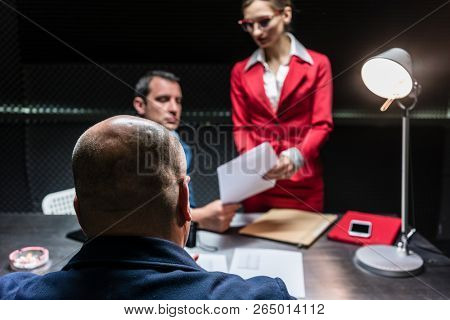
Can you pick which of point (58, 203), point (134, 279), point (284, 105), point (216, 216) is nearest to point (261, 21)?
point (284, 105)

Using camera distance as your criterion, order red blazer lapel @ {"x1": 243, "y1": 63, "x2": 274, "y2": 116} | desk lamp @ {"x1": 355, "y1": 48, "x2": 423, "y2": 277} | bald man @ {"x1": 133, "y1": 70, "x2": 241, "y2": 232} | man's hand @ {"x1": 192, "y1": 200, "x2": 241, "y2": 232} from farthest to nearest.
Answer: red blazer lapel @ {"x1": 243, "y1": 63, "x2": 274, "y2": 116} → bald man @ {"x1": 133, "y1": 70, "x2": 241, "y2": 232} → man's hand @ {"x1": 192, "y1": 200, "x2": 241, "y2": 232} → desk lamp @ {"x1": 355, "y1": 48, "x2": 423, "y2": 277}

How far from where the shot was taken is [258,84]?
3129mm

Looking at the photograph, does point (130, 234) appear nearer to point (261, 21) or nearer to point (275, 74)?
point (261, 21)

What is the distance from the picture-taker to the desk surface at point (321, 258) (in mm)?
1657

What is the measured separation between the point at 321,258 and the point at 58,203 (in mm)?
1868

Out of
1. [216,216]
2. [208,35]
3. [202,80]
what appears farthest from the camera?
[202,80]

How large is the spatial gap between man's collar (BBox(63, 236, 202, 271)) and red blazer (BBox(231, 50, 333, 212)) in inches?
81.0

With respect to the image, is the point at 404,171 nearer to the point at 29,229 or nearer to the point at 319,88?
the point at 319,88

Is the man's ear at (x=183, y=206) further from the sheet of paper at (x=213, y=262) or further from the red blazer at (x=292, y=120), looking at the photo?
the red blazer at (x=292, y=120)

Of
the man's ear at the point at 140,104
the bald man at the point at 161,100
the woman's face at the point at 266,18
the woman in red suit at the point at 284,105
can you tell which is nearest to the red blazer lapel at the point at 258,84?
the woman in red suit at the point at 284,105

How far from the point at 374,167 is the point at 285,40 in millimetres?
1678

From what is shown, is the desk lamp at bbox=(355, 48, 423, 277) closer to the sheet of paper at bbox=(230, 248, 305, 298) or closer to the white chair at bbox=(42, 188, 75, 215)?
the sheet of paper at bbox=(230, 248, 305, 298)

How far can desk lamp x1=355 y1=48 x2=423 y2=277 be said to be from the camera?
1.78 meters

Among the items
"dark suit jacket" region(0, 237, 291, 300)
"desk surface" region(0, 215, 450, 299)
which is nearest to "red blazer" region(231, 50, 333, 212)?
"desk surface" region(0, 215, 450, 299)
